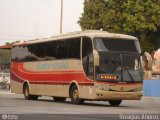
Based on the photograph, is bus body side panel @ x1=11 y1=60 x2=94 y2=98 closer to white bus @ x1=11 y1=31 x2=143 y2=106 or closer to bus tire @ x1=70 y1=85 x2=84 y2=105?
white bus @ x1=11 y1=31 x2=143 y2=106

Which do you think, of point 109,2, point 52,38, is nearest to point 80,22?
point 109,2

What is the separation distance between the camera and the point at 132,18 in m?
65.9

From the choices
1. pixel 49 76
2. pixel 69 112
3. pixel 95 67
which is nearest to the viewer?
pixel 69 112

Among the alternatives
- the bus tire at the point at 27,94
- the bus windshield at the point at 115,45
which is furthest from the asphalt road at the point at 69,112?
the bus tire at the point at 27,94

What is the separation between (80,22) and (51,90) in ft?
120

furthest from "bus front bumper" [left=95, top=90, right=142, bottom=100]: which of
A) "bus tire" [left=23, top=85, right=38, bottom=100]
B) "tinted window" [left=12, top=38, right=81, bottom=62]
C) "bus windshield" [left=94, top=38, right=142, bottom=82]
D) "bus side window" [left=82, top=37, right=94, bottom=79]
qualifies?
"bus tire" [left=23, top=85, right=38, bottom=100]

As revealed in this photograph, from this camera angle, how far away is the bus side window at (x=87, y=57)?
98.6 feet

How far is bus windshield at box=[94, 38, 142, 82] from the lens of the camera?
98.0 feet

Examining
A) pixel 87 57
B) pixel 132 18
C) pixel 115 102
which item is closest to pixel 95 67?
pixel 87 57

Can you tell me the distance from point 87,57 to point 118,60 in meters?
1.46

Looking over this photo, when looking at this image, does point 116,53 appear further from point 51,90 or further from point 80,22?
point 80,22

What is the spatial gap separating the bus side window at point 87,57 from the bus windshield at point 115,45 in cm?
36

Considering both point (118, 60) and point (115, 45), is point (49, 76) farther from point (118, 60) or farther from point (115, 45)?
point (118, 60)

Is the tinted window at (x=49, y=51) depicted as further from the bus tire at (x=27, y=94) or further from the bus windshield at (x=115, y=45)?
the bus tire at (x=27, y=94)
